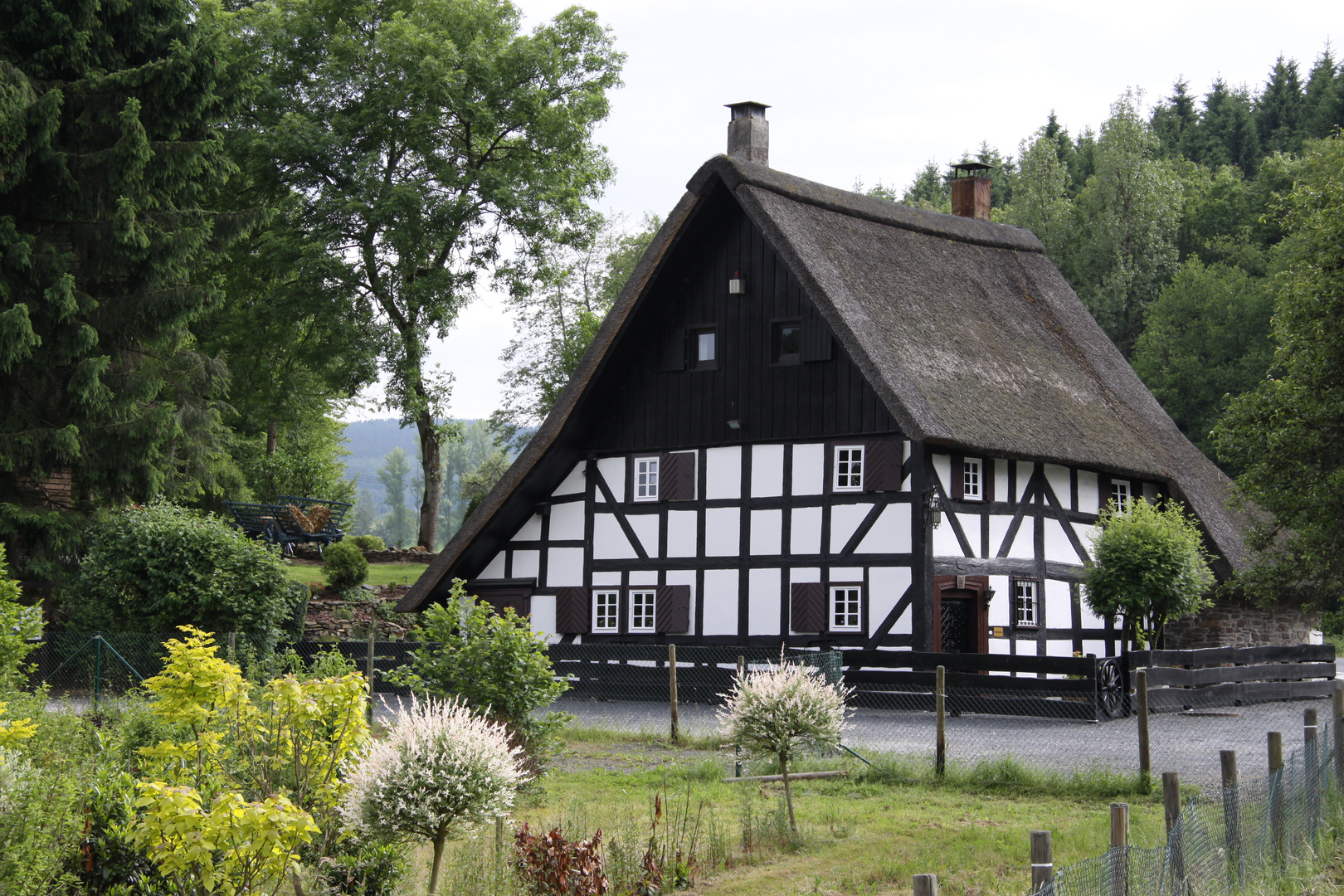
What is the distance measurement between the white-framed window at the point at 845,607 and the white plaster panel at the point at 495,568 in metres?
7.09

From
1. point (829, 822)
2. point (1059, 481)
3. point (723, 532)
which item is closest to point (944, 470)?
point (1059, 481)

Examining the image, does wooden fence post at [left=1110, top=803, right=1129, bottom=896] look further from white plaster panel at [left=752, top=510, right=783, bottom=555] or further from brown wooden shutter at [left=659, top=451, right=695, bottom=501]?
brown wooden shutter at [left=659, top=451, right=695, bottom=501]

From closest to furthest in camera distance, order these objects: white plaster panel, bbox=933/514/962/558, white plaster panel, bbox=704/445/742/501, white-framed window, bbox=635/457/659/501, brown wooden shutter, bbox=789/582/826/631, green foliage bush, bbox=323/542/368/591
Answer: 1. white plaster panel, bbox=933/514/962/558
2. brown wooden shutter, bbox=789/582/826/631
3. white plaster panel, bbox=704/445/742/501
4. white-framed window, bbox=635/457/659/501
5. green foliage bush, bbox=323/542/368/591

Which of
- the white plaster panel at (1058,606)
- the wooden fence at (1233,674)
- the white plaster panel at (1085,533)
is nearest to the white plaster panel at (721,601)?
the white plaster panel at (1058,606)

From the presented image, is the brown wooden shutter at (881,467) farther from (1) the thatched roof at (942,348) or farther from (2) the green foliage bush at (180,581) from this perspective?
(2) the green foliage bush at (180,581)

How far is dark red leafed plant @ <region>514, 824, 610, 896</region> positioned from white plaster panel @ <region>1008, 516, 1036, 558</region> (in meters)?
16.3

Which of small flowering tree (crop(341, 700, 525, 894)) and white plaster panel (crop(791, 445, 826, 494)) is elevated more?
white plaster panel (crop(791, 445, 826, 494))

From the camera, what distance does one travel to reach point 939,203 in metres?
62.0

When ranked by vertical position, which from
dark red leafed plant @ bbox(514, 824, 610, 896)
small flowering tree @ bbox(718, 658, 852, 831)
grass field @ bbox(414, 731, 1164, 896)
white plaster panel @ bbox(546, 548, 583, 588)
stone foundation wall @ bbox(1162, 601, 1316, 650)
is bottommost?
grass field @ bbox(414, 731, 1164, 896)

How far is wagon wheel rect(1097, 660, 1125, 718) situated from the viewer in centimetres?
1762

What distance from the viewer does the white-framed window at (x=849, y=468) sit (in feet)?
73.0

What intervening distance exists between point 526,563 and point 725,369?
5586 mm

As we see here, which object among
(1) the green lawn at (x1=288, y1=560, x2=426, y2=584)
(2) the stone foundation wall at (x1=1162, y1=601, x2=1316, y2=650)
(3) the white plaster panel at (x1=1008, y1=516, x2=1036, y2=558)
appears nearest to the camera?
(3) the white plaster panel at (x1=1008, y1=516, x2=1036, y2=558)

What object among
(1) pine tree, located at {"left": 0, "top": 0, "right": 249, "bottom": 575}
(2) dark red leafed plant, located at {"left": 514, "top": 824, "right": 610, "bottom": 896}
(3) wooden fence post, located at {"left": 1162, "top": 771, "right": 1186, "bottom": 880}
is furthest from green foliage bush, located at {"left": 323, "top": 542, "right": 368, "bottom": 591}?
(3) wooden fence post, located at {"left": 1162, "top": 771, "right": 1186, "bottom": 880}
